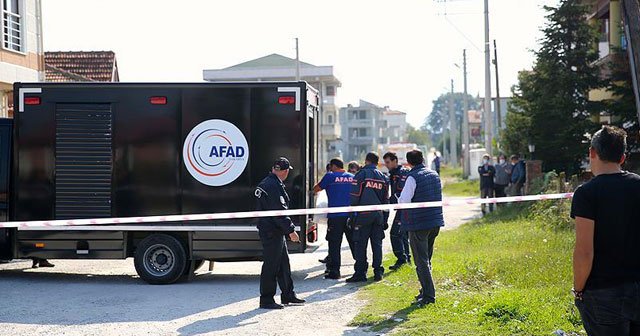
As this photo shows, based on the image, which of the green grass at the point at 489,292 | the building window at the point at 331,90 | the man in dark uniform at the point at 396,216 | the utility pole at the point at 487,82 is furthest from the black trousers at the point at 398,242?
the building window at the point at 331,90

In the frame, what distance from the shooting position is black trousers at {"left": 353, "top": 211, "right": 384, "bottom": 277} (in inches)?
479

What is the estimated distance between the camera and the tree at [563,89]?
2859 cm

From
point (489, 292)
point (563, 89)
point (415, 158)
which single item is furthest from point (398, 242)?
point (563, 89)

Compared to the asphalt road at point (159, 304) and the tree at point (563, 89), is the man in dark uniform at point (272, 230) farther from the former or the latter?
the tree at point (563, 89)

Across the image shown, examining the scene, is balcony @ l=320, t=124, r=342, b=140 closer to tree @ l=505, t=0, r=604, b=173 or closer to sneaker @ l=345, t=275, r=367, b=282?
tree @ l=505, t=0, r=604, b=173

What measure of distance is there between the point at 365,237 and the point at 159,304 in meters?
3.31

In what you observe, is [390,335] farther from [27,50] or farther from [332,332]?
[27,50]

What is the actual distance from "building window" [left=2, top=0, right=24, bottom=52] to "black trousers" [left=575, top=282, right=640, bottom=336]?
17.2 m

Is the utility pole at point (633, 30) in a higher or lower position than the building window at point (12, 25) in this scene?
lower

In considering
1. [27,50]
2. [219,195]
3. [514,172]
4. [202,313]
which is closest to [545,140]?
[514,172]

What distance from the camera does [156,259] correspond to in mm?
12188

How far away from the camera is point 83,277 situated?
42.9 feet

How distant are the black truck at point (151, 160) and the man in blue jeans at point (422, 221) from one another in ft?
8.53

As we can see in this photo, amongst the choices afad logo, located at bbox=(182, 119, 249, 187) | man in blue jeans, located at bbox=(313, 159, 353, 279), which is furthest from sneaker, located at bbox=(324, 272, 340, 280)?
afad logo, located at bbox=(182, 119, 249, 187)
